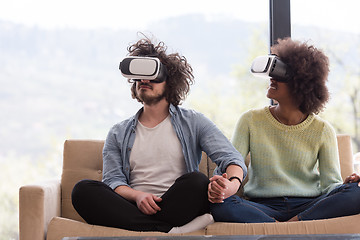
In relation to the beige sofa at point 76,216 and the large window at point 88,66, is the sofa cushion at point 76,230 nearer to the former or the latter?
the beige sofa at point 76,216

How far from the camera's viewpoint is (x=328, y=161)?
7.11 ft

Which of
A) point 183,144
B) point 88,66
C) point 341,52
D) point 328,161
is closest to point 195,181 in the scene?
point 183,144

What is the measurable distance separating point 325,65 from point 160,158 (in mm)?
927

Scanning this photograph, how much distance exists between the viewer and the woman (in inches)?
84.4

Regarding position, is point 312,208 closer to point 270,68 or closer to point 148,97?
point 270,68

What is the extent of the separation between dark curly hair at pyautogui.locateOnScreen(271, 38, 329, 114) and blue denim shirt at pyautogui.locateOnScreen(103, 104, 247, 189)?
1.42ft

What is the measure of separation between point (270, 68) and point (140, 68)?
60cm

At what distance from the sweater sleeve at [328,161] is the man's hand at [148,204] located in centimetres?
80

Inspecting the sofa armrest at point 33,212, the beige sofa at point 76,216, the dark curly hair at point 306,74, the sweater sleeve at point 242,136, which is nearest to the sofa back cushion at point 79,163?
the beige sofa at point 76,216

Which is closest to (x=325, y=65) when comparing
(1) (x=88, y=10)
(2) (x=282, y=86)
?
(2) (x=282, y=86)

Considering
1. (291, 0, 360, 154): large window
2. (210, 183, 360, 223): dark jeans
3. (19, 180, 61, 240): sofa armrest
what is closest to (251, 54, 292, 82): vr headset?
(210, 183, 360, 223): dark jeans

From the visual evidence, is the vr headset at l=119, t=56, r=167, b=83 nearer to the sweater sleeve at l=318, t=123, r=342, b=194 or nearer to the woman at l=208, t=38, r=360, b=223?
the woman at l=208, t=38, r=360, b=223

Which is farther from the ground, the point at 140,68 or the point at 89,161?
the point at 140,68

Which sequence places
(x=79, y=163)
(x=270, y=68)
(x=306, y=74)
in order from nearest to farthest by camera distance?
(x=270, y=68) → (x=306, y=74) → (x=79, y=163)
